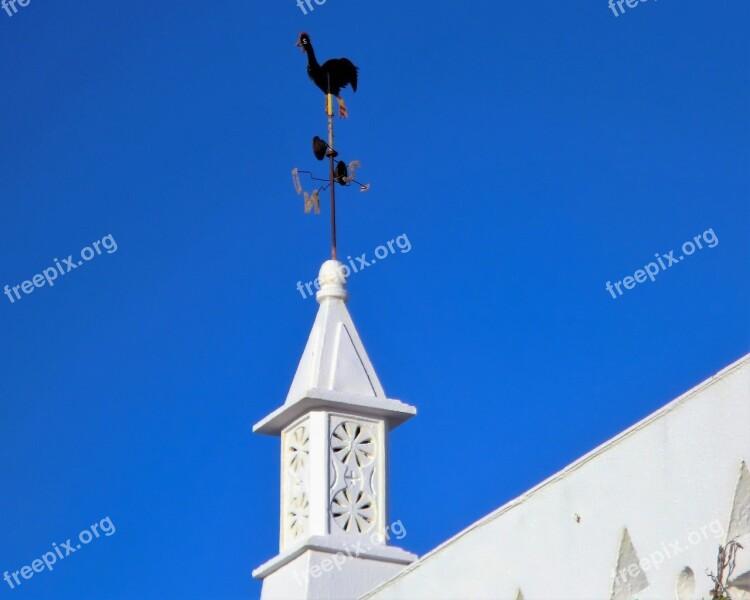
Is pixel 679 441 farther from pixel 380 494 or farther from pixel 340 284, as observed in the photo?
pixel 340 284

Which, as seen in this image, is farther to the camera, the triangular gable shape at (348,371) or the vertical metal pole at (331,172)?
the vertical metal pole at (331,172)

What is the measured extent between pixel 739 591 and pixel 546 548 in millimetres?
1899

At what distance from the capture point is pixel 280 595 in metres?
15.3

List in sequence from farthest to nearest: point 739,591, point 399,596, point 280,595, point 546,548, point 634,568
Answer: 1. point 280,595
2. point 399,596
3. point 546,548
4. point 634,568
5. point 739,591

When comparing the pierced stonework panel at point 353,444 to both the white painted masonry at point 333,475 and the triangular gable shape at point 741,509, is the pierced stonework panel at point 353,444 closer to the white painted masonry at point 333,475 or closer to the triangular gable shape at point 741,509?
the white painted masonry at point 333,475

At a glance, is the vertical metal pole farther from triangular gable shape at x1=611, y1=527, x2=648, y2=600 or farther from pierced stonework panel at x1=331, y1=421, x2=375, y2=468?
triangular gable shape at x1=611, y1=527, x2=648, y2=600

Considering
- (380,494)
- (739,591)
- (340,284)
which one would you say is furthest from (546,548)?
→ (340,284)

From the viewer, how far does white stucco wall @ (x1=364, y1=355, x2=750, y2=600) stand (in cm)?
1121

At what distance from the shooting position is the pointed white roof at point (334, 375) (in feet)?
51.7

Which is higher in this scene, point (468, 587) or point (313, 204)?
point (313, 204)

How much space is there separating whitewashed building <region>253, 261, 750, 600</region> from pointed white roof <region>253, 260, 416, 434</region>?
1 cm

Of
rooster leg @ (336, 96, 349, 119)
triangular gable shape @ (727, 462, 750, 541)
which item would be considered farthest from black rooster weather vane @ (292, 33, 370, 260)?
triangular gable shape @ (727, 462, 750, 541)

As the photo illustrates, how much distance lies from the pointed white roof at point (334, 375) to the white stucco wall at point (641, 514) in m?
2.75

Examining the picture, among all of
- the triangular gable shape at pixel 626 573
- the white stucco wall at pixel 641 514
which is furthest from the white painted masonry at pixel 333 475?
the triangular gable shape at pixel 626 573
